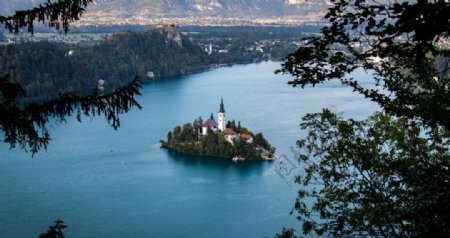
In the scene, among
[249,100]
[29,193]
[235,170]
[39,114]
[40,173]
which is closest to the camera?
[39,114]

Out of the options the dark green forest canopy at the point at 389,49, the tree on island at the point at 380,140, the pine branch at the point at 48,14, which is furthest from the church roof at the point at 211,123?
the pine branch at the point at 48,14

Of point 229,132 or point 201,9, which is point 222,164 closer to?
point 229,132

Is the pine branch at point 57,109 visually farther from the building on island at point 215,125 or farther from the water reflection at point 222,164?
the building on island at point 215,125

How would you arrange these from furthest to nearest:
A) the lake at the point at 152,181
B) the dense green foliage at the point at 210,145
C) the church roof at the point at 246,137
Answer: the church roof at the point at 246,137, the dense green foliage at the point at 210,145, the lake at the point at 152,181

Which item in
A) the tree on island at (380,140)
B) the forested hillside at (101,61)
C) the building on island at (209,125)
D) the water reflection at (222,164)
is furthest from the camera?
the forested hillside at (101,61)

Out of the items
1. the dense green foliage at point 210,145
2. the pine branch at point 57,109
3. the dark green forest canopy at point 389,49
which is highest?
the dark green forest canopy at point 389,49

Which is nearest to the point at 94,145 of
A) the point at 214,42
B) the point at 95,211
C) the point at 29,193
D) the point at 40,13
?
the point at 29,193

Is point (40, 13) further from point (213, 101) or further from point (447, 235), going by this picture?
point (213, 101)

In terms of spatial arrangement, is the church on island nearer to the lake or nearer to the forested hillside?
the lake
